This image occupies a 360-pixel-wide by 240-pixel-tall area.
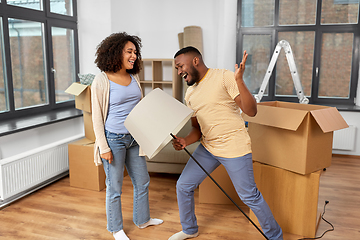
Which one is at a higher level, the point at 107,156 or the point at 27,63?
the point at 27,63

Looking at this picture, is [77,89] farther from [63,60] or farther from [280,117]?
[280,117]

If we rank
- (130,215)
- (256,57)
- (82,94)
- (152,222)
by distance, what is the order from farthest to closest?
(256,57)
(82,94)
(130,215)
(152,222)

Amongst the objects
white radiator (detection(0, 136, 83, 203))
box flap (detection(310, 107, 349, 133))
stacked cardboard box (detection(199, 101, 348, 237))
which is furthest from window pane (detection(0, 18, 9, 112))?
box flap (detection(310, 107, 349, 133))

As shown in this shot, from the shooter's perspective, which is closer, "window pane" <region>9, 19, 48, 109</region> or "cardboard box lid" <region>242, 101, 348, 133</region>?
"cardboard box lid" <region>242, 101, 348, 133</region>

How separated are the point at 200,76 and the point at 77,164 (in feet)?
5.82

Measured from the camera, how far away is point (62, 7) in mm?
3875

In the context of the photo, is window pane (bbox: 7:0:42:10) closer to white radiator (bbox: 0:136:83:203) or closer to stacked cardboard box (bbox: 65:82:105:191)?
stacked cardboard box (bbox: 65:82:105:191)

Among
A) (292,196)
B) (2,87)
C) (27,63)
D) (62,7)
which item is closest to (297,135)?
(292,196)

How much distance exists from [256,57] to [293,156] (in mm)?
2835

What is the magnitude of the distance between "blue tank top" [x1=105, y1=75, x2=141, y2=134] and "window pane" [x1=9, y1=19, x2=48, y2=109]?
6.17 ft

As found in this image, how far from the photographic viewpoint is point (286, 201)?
2125 mm

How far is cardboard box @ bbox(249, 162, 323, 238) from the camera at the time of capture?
79.9 inches

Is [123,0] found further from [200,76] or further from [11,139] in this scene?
[200,76]

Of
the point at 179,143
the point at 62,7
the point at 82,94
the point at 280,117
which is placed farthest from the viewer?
the point at 62,7
